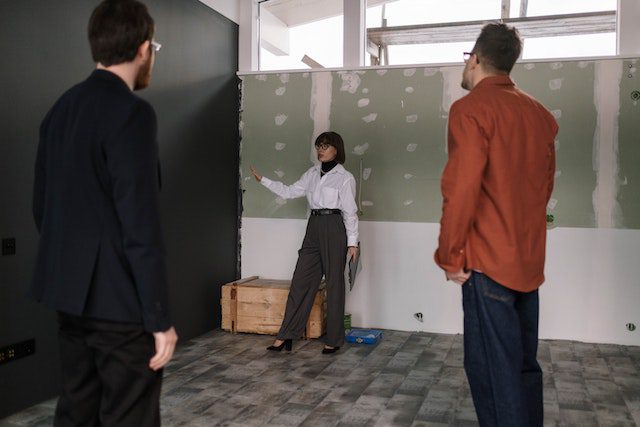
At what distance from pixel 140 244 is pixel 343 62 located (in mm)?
4171

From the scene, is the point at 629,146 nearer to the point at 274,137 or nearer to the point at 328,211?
the point at 328,211

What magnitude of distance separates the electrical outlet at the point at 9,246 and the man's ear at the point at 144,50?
1913 millimetres

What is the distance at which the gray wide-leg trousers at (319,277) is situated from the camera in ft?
14.7

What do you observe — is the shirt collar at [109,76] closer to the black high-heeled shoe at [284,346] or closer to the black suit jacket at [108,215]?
the black suit jacket at [108,215]

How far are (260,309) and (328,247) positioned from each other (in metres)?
0.84

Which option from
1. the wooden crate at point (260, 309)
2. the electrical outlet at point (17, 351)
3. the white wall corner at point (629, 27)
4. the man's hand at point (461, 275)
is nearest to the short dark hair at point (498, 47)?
the man's hand at point (461, 275)

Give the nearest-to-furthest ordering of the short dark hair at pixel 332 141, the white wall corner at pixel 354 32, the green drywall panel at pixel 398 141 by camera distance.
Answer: the short dark hair at pixel 332 141, the green drywall panel at pixel 398 141, the white wall corner at pixel 354 32

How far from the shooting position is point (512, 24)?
16.6 ft

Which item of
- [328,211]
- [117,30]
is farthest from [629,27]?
[117,30]

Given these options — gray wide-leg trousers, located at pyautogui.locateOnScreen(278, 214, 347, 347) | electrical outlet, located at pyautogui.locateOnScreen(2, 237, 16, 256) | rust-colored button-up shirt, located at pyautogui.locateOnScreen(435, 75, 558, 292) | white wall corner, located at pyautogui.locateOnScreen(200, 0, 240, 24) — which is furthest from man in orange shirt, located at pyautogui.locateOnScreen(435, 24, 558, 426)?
white wall corner, located at pyautogui.locateOnScreen(200, 0, 240, 24)

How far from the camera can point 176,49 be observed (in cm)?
457

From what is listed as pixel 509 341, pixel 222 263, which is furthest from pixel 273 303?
pixel 509 341

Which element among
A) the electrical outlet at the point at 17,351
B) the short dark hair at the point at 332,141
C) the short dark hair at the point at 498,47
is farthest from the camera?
the short dark hair at the point at 332,141

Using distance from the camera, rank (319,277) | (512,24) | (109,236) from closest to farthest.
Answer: (109,236) → (319,277) → (512,24)
